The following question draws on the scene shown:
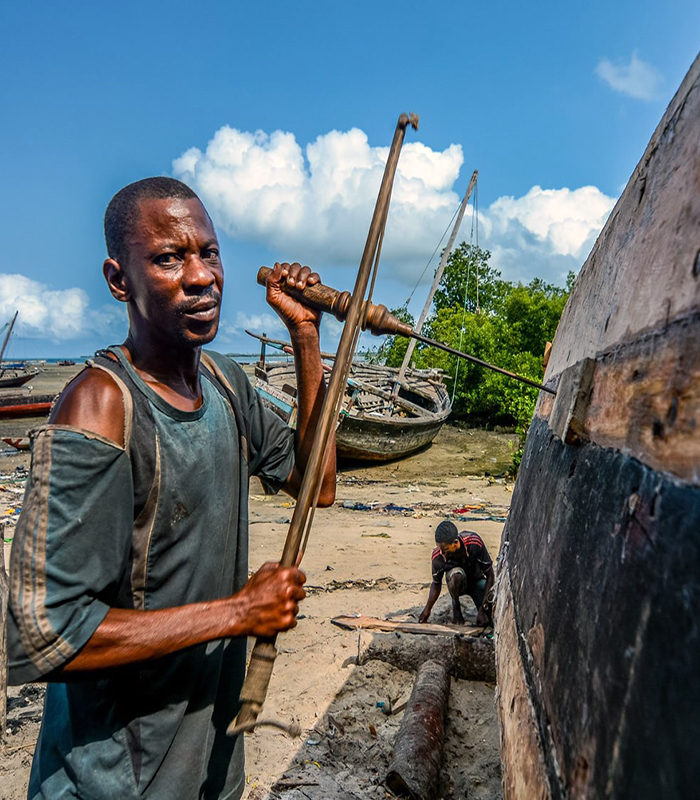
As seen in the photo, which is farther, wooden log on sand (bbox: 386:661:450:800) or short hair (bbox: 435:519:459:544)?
short hair (bbox: 435:519:459:544)

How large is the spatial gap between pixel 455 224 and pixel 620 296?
17.5 metres

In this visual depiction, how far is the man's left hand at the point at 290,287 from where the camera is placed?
1.96 metres

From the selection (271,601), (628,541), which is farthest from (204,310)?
(628,541)

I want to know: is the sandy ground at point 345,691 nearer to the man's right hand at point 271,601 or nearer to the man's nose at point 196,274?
the man's right hand at point 271,601

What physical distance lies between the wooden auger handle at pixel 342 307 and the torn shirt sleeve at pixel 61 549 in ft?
2.68

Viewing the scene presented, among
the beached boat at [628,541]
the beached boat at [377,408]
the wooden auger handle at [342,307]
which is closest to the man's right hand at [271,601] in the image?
the beached boat at [628,541]

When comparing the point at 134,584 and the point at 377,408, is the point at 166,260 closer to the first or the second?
the point at 134,584


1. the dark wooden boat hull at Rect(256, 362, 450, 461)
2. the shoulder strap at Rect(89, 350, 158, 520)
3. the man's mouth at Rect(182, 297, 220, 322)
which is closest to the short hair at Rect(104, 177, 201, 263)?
the man's mouth at Rect(182, 297, 220, 322)

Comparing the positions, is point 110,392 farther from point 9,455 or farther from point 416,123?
point 9,455

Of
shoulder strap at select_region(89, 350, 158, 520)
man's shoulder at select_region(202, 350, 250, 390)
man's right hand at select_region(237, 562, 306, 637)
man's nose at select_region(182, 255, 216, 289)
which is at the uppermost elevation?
man's nose at select_region(182, 255, 216, 289)

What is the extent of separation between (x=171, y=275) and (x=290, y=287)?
1.55 ft

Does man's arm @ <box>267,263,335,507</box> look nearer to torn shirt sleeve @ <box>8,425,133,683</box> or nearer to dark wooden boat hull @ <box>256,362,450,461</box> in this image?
torn shirt sleeve @ <box>8,425,133,683</box>

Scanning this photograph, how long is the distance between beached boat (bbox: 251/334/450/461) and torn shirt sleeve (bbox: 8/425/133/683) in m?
9.89

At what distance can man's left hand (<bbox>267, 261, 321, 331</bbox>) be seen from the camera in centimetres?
196
